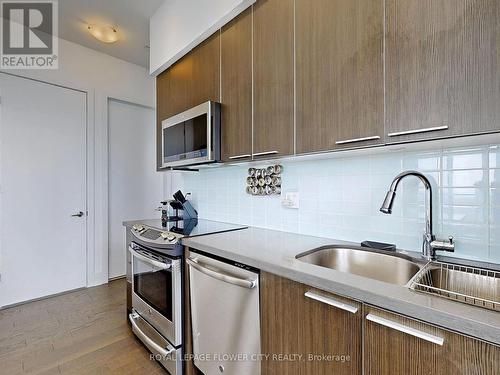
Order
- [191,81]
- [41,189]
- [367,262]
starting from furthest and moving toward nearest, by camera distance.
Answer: [41,189] < [191,81] < [367,262]

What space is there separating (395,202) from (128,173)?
131 inches

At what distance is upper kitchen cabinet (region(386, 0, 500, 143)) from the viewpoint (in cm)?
78

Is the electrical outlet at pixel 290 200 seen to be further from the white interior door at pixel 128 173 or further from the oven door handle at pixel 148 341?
the white interior door at pixel 128 173

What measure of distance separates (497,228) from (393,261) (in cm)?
40

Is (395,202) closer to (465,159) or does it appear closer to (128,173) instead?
(465,159)

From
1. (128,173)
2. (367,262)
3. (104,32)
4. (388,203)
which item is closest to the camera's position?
(388,203)

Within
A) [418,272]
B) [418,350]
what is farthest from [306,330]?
[418,272]

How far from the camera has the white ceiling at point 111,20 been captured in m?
2.31

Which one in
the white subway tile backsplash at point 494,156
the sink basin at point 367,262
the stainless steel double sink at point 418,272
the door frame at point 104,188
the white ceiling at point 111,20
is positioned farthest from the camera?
the door frame at point 104,188

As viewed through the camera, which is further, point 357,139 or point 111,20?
point 111,20

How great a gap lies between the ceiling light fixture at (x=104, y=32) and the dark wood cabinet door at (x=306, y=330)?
2.96m

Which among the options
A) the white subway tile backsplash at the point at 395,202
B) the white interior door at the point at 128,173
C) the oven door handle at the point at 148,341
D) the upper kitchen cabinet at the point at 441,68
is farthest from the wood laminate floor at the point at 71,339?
the upper kitchen cabinet at the point at 441,68

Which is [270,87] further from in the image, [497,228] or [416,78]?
[497,228]

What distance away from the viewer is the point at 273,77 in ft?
4.63
